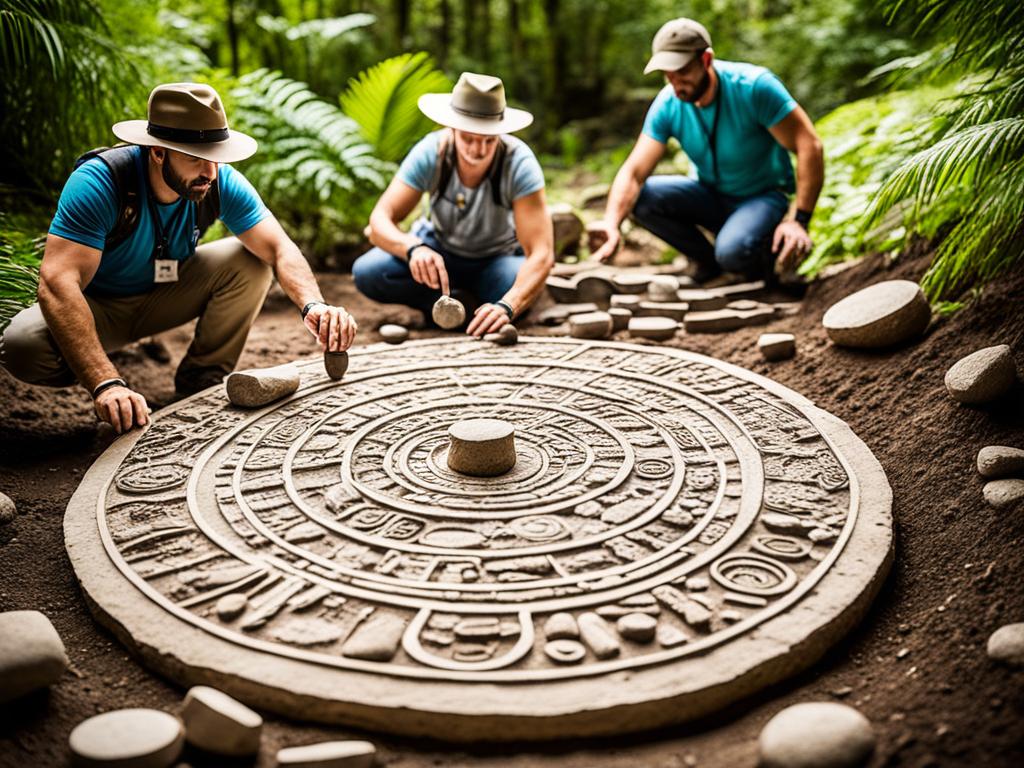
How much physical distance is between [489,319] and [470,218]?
2.80ft

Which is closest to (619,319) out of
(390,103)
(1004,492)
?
(1004,492)

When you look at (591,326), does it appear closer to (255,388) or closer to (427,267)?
(427,267)

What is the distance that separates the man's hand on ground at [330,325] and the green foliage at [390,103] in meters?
3.78

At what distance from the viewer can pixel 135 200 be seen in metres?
3.90

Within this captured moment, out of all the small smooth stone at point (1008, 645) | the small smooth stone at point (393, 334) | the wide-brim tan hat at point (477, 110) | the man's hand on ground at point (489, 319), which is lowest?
the small smooth stone at point (393, 334)

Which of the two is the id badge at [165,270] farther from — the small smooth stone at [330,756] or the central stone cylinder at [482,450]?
the small smooth stone at [330,756]

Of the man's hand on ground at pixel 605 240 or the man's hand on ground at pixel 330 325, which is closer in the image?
the man's hand on ground at pixel 330 325

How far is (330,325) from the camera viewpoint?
412 centimetres

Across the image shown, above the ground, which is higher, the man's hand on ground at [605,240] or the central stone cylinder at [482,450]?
the man's hand on ground at [605,240]

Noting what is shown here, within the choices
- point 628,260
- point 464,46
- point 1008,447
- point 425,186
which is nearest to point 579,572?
point 1008,447

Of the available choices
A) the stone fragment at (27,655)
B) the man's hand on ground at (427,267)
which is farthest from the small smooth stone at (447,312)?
the stone fragment at (27,655)

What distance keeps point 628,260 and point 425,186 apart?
265cm

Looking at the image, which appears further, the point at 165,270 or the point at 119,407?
the point at 165,270

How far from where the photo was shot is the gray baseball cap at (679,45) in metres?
5.19
